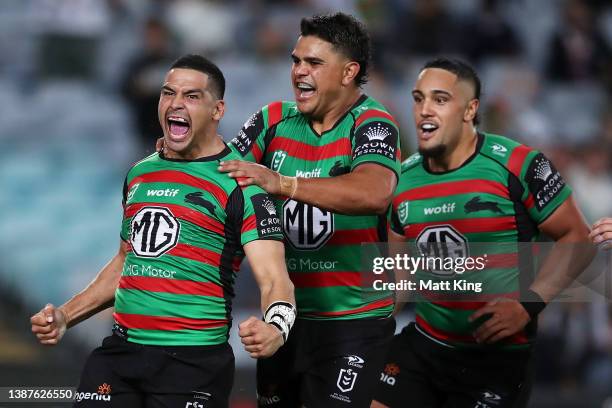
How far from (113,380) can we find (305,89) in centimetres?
189

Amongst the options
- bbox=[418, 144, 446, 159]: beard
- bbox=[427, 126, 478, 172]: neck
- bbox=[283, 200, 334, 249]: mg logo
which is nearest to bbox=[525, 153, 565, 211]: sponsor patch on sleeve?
bbox=[427, 126, 478, 172]: neck

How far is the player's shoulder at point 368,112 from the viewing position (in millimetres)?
5555

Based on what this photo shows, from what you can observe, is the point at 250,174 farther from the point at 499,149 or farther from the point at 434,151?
the point at 499,149

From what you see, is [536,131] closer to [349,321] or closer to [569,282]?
[569,282]

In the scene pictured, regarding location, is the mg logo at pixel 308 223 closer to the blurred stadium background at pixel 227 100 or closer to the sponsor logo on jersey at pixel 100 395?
the sponsor logo on jersey at pixel 100 395

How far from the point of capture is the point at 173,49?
1124 centimetres

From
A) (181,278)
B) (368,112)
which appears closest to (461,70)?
(368,112)

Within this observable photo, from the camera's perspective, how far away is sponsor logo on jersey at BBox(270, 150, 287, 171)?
224 inches

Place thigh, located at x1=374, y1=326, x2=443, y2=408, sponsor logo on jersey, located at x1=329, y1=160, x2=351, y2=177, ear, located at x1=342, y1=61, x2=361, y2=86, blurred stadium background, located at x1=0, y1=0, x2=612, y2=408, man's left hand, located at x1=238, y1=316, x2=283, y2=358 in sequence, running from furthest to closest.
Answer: blurred stadium background, located at x1=0, y1=0, x2=612, y2=408 < thigh, located at x1=374, y1=326, x2=443, y2=408 < ear, located at x1=342, y1=61, x2=361, y2=86 < sponsor logo on jersey, located at x1=329, y1=160, x2=351, y2=177 < man's left hand, located at x1=238, y1=316, x2=283, y2=358

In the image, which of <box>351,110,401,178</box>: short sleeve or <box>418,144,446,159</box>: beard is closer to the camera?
<box>351,110,401,178</box>: short sleeve

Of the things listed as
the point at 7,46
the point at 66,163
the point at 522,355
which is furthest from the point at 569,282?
the point at 7,46

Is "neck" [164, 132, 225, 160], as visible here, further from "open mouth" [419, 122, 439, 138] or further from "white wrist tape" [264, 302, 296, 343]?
"open mouth" [419, 122, 439, 138]

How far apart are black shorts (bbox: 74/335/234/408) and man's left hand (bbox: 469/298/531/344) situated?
1.73 meters

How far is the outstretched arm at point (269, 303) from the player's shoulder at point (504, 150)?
1.80m
